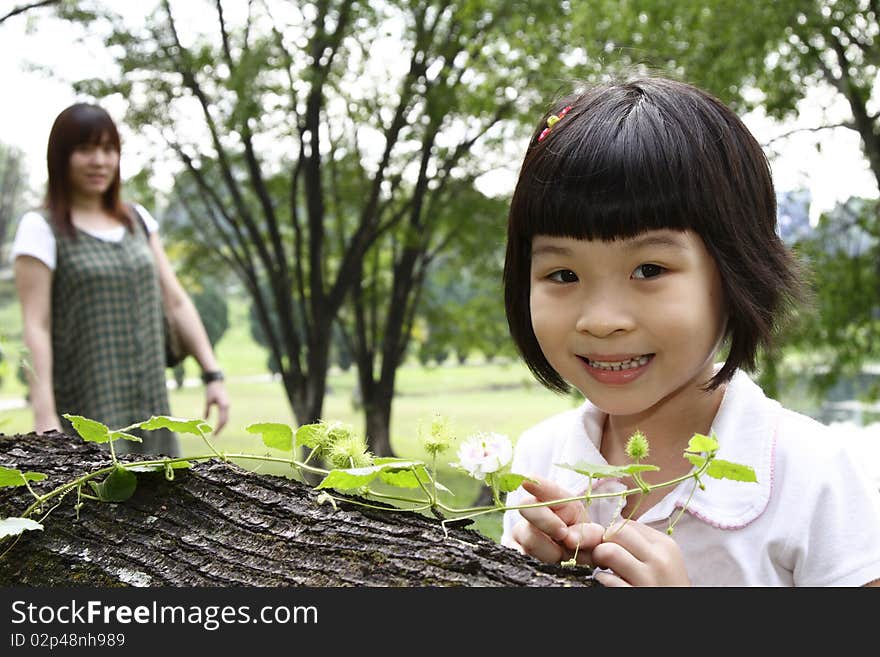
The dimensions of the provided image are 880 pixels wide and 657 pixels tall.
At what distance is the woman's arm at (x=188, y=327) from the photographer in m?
3.37

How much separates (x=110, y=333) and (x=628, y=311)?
8.13 feet

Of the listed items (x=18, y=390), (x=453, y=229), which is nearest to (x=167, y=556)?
(x=453, y=229)

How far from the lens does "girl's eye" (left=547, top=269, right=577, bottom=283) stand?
116 centimetres

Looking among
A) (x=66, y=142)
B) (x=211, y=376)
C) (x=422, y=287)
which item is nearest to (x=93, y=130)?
(x=66, y=142)

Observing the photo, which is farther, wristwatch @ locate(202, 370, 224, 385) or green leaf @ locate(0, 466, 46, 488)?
wristwatch @ locate(202, 370, 224, 385)

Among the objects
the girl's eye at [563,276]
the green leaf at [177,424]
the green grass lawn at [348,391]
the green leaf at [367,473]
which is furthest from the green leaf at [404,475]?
the green grass lawn at [348,391]

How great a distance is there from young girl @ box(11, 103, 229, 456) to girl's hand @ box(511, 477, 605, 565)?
2.24 meters

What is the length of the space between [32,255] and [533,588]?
8.48 feet

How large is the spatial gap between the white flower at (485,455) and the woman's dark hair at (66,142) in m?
2.50

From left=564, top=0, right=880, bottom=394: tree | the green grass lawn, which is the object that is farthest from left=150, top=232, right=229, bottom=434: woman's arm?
the green grass lawn

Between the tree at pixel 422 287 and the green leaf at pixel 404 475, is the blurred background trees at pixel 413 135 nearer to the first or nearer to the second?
the tree at pixel 422 287

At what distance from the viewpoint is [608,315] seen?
1.09 m

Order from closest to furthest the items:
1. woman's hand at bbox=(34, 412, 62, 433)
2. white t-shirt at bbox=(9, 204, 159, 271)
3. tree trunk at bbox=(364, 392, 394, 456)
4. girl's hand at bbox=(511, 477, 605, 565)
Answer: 1. girl's hand at bbox=(511, 477, 605, 565)
2. woman's hand at bbox=(34, 412, 62, 433)
3. white t-shirt at bbox=(9, 204, 159, 271)
4. tree trunk at bbox=(364, 392, 394, 456)

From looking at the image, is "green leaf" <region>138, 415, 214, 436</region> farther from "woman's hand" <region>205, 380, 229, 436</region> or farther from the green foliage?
"woman's hand" <region>205, 380, 229, 436</region>
